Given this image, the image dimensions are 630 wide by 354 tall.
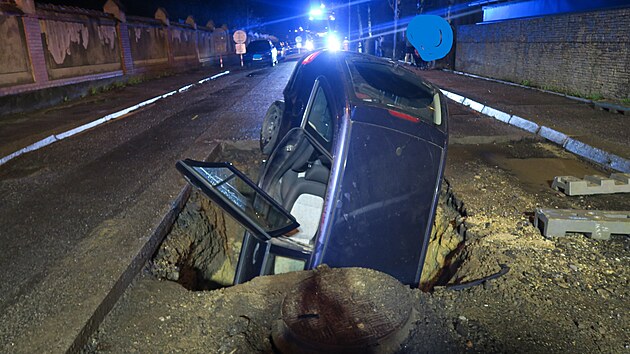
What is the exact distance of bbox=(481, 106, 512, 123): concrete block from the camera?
8961 millimetres

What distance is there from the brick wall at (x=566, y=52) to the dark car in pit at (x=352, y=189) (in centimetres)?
900

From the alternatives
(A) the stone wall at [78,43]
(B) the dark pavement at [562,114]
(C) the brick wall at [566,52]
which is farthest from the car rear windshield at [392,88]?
(A) the stone wall at [78,43]

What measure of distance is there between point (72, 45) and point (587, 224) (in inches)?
587

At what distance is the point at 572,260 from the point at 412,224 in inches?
48.5

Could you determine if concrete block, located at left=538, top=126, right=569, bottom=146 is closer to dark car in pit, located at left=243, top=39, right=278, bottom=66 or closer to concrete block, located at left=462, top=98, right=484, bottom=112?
concrete block, located at left=462, top=98, right=484, bottom=112

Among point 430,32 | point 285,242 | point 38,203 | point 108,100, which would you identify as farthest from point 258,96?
point 285,242

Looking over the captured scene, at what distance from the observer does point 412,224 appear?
3.22 metres

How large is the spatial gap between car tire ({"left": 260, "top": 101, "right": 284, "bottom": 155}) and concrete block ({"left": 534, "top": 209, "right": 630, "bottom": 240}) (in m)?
2.96

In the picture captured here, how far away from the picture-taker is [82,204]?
4539 millimetres

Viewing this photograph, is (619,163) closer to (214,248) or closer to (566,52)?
(214,248)

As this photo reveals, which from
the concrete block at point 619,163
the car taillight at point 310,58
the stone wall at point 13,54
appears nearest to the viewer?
the car taillight at point 310,58

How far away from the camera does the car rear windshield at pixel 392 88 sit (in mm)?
3452

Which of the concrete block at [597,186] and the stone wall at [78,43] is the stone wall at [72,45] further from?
the concrete block at [597,186]

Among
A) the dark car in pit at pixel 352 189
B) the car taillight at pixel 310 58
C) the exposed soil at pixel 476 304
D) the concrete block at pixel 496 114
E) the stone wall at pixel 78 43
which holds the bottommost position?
the exposed soil at pixel 476 304
